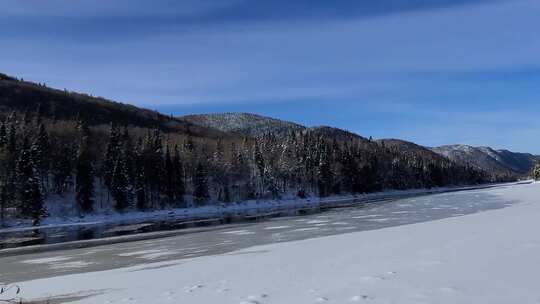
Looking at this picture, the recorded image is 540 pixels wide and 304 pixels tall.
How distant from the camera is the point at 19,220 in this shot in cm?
6331

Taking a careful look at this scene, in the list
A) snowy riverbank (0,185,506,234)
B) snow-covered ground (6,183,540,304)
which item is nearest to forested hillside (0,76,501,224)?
snowy riverbank (0,185,506,234)

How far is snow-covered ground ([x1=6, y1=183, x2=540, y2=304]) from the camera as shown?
10.9 meters

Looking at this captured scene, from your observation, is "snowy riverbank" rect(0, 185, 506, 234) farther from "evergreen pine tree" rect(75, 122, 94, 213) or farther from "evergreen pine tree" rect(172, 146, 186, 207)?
"evergreen pine tree" rect(172, 146, 186, 207)

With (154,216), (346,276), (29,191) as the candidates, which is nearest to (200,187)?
(154,216)

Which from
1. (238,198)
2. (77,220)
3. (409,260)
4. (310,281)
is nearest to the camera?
(310,281)

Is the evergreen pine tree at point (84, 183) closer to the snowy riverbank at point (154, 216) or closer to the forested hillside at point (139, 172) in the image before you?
the forested hillside at point (139, 172)

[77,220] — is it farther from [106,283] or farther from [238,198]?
[106,283]

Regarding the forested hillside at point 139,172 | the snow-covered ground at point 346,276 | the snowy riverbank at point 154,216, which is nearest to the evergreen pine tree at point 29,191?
the forested hillside at point 139,172

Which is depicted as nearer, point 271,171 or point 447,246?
point 447,246

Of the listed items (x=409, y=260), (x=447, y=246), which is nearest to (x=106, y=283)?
(x=409, y=260)

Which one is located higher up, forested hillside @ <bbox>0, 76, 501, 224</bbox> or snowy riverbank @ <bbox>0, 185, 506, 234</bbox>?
forested hillside @ <bbox>0, 76, 501, 224</bbox>

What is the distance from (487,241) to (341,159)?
117089 mm

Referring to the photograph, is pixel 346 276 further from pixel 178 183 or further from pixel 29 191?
pixel 178 183

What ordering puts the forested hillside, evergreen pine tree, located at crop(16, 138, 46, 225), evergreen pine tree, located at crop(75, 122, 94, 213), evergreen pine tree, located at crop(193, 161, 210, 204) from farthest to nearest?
evergreen pine tree, located at crop(193, 161, 210, 204)
evergreen pine tree, located at crop(75, 122, 94, 213)
the forested hillside
evergreen pine tree, located at crop(16, 138, 46, 225)
